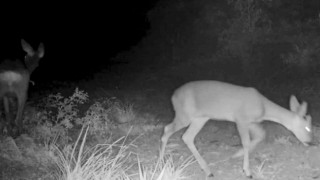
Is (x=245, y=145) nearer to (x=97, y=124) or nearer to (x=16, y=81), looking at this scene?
(x=97, y=124)

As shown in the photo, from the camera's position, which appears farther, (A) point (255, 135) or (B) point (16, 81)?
(B) point (16, 81)

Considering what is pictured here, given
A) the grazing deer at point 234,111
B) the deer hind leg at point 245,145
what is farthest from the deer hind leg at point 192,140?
the deer hind leg at point 245,145

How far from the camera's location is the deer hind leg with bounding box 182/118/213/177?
7.41m

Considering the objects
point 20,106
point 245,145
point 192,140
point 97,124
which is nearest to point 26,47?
point 20,106

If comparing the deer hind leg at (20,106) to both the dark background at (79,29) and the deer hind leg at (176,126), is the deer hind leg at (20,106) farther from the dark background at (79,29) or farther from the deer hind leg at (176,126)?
the dark background at (79,29)

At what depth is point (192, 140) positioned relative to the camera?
8.09 meters

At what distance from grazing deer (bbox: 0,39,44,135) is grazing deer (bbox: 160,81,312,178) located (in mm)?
2491

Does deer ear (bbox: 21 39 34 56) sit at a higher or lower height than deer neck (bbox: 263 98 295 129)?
higher

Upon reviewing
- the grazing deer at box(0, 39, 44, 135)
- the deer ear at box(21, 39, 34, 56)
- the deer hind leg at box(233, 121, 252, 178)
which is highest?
the deer ear at box(21, 39, 34, 56)

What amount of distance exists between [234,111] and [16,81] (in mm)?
3544

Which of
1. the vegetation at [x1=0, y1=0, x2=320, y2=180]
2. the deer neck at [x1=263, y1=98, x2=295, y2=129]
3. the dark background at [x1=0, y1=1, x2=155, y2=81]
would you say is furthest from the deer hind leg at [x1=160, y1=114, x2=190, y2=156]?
the dark background at [x1=0, y1=1, x2=155, y2=81]

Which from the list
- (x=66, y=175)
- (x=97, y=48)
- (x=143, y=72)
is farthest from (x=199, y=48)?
(x=66, y=175)

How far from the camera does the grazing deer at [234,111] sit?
7.81 metres

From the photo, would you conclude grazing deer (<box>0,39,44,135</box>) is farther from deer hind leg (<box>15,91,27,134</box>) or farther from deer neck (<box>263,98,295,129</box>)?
deer neck (<box>263,98,295,129</box>)
